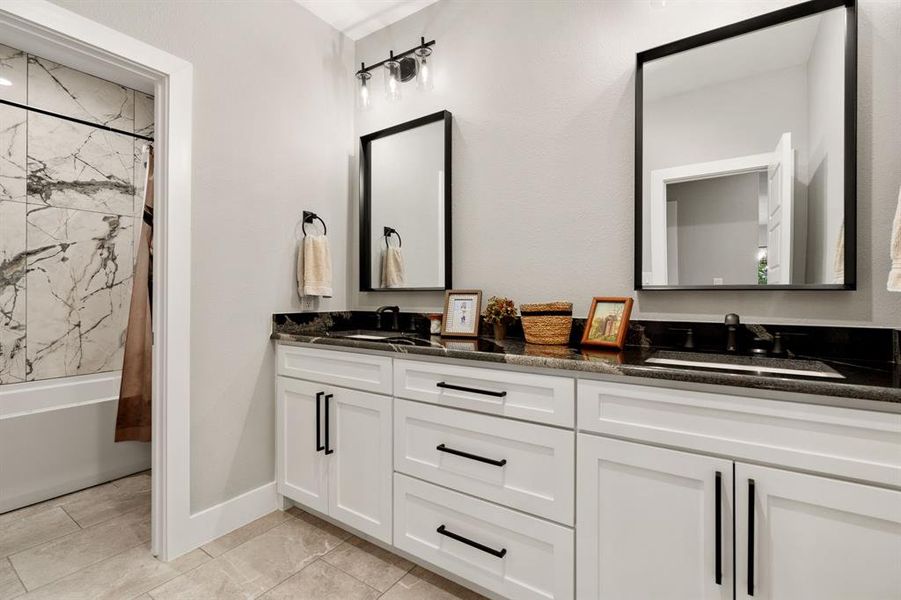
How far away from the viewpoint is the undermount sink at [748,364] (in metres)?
1.12

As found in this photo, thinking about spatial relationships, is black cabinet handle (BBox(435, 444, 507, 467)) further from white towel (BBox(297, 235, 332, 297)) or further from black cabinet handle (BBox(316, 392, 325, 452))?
white towel (BBox(297, 235, 332, 297))

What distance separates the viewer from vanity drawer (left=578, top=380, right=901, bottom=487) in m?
0.94

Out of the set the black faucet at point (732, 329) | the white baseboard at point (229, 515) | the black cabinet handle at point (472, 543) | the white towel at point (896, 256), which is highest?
the white towel at point (896, 256)

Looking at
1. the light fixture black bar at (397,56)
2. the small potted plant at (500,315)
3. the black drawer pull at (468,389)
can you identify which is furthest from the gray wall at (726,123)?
the light fixture black bar at (397,56)

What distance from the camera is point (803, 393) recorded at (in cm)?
99

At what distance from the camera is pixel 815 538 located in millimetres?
1000

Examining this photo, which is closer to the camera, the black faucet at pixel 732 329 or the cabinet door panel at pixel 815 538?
the cabinet door panel at pixel 815 538

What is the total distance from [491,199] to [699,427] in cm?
137

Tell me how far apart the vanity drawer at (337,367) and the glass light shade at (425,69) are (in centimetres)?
148

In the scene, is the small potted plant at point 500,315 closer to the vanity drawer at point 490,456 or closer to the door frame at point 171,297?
the vanity drawer at point 490,456

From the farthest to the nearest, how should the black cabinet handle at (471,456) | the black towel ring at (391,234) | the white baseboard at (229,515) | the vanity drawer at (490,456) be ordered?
the black towel ring at (391,234) < the white baseboard at (229,515) < the black cabinet handle at (471,456) < the vanity drawer at (490,456)

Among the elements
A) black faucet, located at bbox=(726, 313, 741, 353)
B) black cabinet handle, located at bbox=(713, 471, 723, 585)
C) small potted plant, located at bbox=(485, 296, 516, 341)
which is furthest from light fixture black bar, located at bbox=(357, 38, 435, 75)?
black cabinet handle, located at bbox=(713, 471, 723, 585)

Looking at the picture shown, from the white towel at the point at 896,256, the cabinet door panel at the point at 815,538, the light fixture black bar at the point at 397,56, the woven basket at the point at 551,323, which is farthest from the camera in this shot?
the light fixture black bar at the point at 397,56

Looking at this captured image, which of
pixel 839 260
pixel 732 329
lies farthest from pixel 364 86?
pixel 839 260
